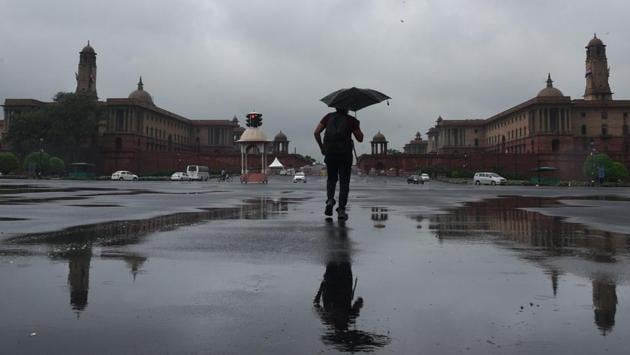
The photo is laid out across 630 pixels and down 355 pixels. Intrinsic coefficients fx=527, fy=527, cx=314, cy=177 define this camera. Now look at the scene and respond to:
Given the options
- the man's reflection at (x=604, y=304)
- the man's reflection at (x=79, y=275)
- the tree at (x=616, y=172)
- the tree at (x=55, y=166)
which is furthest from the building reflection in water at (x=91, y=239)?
the tree at (x=55, y=166)

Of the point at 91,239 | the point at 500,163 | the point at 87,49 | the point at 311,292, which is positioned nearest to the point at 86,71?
the point at 87,49

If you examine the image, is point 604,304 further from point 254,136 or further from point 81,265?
point 254,136

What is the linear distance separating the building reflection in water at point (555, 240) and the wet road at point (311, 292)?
0.08ft

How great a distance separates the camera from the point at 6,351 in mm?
2854

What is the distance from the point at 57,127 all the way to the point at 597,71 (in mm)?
107028

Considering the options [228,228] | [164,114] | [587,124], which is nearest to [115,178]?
[164,114]

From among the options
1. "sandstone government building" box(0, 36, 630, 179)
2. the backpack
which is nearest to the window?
"sandstone government building" box(0, 36, 630, 179)

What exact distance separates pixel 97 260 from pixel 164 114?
12310 cm

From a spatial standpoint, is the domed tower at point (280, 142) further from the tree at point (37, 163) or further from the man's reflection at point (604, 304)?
the man's reflection at point (604, 304)

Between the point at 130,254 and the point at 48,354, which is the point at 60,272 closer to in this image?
the point at 130,254

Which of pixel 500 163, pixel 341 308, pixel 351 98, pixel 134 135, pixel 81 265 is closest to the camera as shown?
pixel 341 308

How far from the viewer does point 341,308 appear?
370 centimetres

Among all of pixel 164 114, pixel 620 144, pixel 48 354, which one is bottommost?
pixel 48 354

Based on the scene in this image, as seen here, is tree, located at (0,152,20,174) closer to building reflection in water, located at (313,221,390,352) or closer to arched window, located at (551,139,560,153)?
building reflection in water, located at (313,221,390,352)
